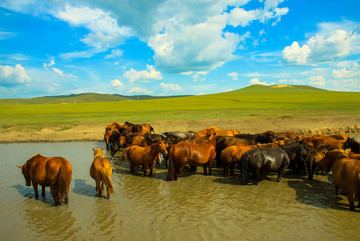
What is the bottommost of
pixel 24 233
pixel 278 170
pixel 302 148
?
pixel 24 233

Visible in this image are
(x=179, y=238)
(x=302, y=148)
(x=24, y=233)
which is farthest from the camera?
(x=302, y=148)

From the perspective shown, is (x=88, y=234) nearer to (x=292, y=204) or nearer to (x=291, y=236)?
(x=291, y=236)

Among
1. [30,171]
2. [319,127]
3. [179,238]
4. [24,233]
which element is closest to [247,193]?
[179,238]

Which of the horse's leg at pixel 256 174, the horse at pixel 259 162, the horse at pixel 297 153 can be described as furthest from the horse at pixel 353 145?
the horse's leg at pixel 256 174

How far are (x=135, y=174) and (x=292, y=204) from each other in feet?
19.8

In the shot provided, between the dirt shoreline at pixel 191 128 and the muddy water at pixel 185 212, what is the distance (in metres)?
11.5

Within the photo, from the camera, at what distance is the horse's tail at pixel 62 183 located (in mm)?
6180

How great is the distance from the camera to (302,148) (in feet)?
29.8

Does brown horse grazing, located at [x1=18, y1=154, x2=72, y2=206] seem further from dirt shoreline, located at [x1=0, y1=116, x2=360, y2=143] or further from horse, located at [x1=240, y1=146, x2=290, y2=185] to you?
dirt shoreline, located at [x1=0, y1=116, x2=360, y2=143]

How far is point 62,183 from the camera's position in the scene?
6246mm

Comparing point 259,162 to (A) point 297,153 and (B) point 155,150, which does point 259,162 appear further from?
(B) point 155,150

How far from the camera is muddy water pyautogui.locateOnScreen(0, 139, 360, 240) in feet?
17.0

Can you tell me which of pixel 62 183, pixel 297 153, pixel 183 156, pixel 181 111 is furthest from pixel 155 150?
pixel 181 111

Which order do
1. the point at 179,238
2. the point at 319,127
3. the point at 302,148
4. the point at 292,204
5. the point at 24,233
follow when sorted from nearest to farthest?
1. the point at 179,238
2. the point at 24,233
3. the point at 292,204
4. the point at 302,148
5. the point at 319,127
